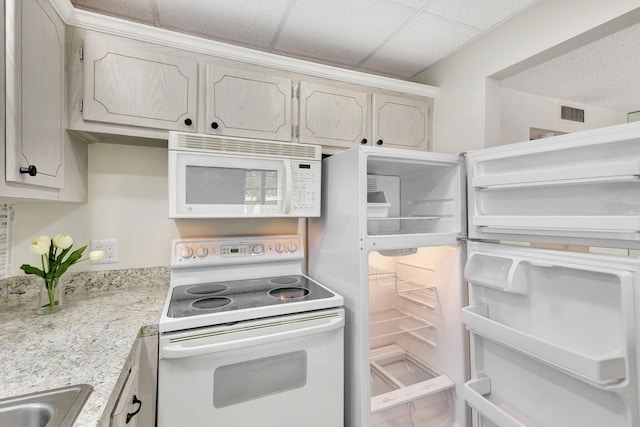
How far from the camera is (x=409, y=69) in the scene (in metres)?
2.22

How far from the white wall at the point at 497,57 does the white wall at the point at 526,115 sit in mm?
618

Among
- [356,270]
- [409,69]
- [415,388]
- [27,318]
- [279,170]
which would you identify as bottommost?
[415,388]

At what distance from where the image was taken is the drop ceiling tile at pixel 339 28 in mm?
1530

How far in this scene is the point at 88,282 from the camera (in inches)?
64.9

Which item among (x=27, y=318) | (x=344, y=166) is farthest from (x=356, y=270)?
(x=27, y=318)

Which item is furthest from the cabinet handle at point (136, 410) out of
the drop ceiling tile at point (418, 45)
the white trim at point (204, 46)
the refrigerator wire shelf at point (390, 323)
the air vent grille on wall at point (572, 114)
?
the air vent grille on wall at point (572, 114)

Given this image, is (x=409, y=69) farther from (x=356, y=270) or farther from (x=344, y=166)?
(x=356, y=270)

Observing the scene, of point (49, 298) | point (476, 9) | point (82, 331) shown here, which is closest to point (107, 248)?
point (49, 298)

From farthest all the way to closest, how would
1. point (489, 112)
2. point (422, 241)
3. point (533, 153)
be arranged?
point (489, 112) → point (422, 241) → point (533, 153)

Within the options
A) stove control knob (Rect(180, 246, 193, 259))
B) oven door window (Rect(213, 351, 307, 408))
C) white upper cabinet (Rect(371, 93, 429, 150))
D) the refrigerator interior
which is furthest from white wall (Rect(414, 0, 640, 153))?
stove control knob (Rect(180, 246, 193, 259))

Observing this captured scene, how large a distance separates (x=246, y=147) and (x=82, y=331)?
1.07 metres

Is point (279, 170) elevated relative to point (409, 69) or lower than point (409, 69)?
lower

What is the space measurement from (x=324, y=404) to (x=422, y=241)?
0.94 meters

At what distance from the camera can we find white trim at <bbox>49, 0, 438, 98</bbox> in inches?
53.3
